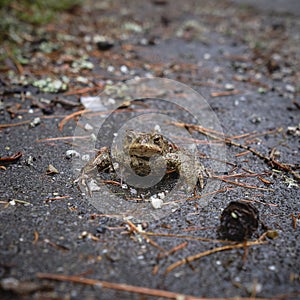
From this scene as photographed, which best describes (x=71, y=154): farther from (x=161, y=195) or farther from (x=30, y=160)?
(x=161, y=195)

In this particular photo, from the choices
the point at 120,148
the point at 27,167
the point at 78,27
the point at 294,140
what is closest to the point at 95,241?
the point at 120,148

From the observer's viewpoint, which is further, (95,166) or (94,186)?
(95,166)

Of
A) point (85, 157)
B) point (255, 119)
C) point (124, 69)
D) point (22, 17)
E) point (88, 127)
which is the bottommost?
point (85, 157)

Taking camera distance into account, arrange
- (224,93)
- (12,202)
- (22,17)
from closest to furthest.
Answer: (12,202) → (224,93) → (22,17)

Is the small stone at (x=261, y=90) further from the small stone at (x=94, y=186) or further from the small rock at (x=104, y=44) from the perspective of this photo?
the small stone at (x=94, y=186)

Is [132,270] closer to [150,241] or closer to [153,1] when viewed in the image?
[150,241]

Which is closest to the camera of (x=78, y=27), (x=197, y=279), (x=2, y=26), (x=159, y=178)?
(x=197, y=279)

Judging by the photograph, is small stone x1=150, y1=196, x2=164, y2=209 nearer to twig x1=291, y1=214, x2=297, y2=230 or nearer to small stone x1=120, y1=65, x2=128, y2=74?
twig x1=291, y1=214, x2=297, y2=230

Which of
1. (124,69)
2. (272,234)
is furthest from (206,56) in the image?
(272,234)

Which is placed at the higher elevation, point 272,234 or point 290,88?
point 290,88
